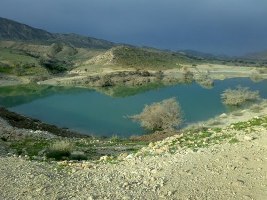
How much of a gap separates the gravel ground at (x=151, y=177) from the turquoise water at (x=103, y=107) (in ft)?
97.1

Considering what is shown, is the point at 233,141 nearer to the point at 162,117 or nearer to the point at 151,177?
the point at 151,177

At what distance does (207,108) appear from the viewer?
62188 mm

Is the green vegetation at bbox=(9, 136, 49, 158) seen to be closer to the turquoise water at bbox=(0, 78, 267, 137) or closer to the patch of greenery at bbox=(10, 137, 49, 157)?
the patch of greenery at bbox=(10, 137, 49, 157)

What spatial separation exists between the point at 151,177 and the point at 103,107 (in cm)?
5640

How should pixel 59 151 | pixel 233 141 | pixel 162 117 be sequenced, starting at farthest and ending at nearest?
pixel 162 117 → pixel 59 151 → pixel 233 141

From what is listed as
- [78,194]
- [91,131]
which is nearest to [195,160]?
[78,194]

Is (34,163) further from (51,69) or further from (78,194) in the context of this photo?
(51,69)

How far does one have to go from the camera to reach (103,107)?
68.2 m

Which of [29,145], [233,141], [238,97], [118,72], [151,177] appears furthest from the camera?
[118,72]

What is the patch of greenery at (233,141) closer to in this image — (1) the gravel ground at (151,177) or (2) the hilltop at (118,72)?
(1) the gravel ground at (151,177)

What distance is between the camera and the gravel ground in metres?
11.0

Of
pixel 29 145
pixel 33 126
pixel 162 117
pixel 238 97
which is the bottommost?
pixel 238 97

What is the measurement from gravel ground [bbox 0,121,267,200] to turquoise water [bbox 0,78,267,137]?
2958 cm

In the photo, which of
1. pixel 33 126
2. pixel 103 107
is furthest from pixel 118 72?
pixel 33 126
